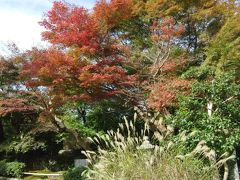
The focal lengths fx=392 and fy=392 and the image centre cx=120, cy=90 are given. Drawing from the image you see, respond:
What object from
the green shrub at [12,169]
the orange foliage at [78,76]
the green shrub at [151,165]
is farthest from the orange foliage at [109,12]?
the green shrub at [12,169]

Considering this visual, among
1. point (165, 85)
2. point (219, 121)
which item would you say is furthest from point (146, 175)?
point (165, 85)

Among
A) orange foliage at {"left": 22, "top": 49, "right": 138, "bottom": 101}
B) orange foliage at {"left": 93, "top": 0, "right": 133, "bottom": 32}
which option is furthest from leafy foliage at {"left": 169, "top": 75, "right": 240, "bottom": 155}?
orange foliage at {"left": 93, "top": 0, "right": 133, "bottom": 32}

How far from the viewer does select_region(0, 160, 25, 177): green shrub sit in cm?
1581

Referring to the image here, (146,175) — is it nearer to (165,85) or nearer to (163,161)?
(163,161)

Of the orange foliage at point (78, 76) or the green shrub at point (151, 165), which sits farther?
the orange foliage at point (78, 76)

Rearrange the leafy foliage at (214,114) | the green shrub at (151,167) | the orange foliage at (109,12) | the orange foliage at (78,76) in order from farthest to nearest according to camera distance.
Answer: the orange foliage at (109,12) → the orange foliage at (78,76) → the leafy foliage at (214,114) → the green shrub at (151,167)

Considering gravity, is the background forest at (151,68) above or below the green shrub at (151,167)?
above

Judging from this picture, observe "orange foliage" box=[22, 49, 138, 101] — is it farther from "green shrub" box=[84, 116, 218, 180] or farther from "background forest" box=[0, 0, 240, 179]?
"green shrub" box=[84, 116, 218, 180]

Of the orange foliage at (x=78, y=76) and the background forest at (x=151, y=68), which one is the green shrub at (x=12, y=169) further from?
the orange foliage at (x=78, y=76)

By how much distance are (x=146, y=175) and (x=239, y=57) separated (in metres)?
6.06

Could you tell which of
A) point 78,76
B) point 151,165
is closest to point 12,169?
point 78,76

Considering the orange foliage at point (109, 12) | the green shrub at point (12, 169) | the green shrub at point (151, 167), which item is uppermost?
the orange foliage at point (109, 12)

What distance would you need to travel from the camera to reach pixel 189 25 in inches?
510

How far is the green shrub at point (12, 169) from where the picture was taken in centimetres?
1581
